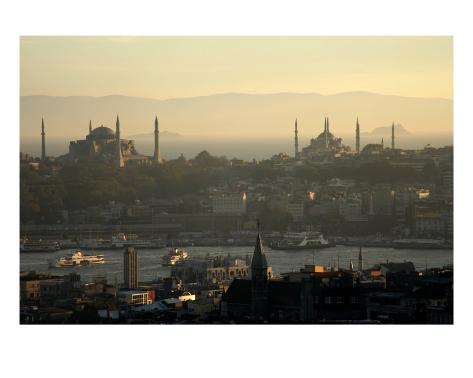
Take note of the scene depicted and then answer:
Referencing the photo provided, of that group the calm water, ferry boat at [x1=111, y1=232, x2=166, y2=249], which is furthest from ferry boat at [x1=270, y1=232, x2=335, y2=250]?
ferry boat at [x1=111, y1=232, x2=166, y2=249]

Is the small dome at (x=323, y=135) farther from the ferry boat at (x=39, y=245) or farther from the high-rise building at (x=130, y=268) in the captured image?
the ferry boat at (x=39, y=245)

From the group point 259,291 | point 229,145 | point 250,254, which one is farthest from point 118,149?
point 259,291

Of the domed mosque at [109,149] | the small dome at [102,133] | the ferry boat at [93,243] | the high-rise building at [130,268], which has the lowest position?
the high-rise building at [130,268]

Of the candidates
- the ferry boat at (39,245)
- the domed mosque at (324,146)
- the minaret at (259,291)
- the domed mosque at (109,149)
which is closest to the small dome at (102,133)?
the domed mosque at (109,149)

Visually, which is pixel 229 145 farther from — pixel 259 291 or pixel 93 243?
pixel 259 291

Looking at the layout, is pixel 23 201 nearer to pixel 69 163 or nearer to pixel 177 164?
pixel 69 163

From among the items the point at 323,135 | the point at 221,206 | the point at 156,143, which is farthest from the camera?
the point at 221,206
